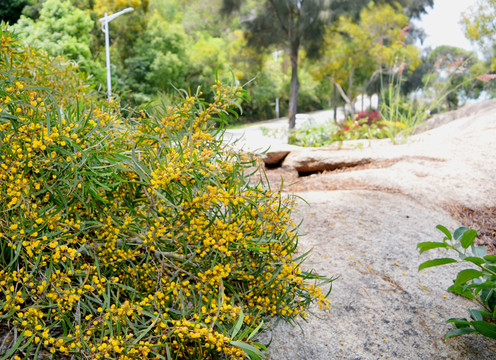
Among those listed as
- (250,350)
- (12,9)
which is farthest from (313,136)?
(12,9)

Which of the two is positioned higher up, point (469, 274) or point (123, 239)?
point (123, 239)

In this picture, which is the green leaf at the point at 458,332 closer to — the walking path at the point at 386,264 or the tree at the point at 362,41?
the walking path at the point at 386,264

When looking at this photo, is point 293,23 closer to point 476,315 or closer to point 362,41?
point 362,41

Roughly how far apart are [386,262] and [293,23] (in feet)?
45.3

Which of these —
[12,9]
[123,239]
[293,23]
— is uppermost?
[12,9]

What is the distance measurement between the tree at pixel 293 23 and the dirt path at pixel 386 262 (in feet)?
35.1

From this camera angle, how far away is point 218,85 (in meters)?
1.57

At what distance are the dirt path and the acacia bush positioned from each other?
424 millimetres

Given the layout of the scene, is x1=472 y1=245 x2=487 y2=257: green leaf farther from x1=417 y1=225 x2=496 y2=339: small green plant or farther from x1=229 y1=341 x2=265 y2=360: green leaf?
x1=229 y1=341 x2=265 y2=360: green leaf

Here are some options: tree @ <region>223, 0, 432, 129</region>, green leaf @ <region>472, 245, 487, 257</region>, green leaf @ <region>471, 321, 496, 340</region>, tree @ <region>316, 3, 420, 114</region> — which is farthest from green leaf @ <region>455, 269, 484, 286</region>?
tree @ <region>316, 3, 420, 114</region>

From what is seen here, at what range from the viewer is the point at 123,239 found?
1.37 m

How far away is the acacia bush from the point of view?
1.15 metres

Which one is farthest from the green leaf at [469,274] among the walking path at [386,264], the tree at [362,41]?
the tree at [362,41]

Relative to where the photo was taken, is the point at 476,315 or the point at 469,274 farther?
the point at 476,315
